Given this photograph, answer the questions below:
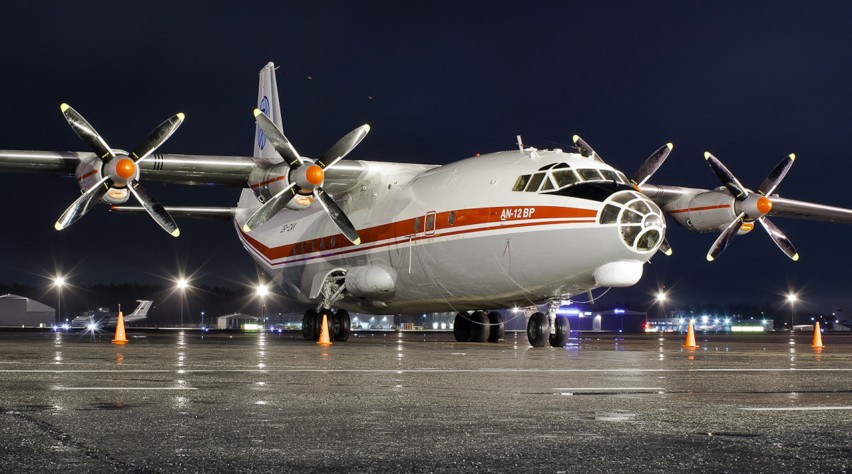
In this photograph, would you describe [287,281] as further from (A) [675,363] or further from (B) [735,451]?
(B) [735,451]

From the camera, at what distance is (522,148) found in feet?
80.1

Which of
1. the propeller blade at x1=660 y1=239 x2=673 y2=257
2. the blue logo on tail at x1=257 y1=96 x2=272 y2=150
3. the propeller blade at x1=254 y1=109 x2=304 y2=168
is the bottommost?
the propeller blade at x1=660 y1=239 x2=673 y2=257

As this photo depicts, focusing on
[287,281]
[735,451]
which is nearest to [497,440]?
[735,451]

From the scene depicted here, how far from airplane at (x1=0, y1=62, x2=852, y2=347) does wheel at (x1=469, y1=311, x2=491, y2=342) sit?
0.12ft

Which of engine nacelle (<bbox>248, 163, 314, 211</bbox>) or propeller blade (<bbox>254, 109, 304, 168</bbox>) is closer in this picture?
propeller blade (<bbox>254, 109, 304, 168</bbox>)

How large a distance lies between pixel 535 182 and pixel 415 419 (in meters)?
15.2

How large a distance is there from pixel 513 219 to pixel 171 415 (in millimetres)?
15124

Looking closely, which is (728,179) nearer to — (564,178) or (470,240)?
(564,178)


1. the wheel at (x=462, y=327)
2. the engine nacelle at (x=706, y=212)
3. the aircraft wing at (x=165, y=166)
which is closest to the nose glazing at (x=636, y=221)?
the wheel at (x=462, y=327)

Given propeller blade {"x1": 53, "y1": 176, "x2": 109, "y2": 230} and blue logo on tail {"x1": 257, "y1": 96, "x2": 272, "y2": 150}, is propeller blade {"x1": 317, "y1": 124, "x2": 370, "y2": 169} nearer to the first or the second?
propeller blade {"x1": 53, "y1": 176, "x2": 109, "y2": 230}

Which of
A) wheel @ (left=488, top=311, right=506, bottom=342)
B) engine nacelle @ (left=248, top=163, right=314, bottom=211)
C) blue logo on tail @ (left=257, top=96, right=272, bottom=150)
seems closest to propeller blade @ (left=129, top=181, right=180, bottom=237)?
engine nacelle @ (left=248, top=163, right=314, bottom=211)

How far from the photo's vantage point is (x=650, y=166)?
1075 inches

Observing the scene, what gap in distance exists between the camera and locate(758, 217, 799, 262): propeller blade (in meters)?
29.3

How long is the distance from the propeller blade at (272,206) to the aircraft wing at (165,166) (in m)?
1.90
